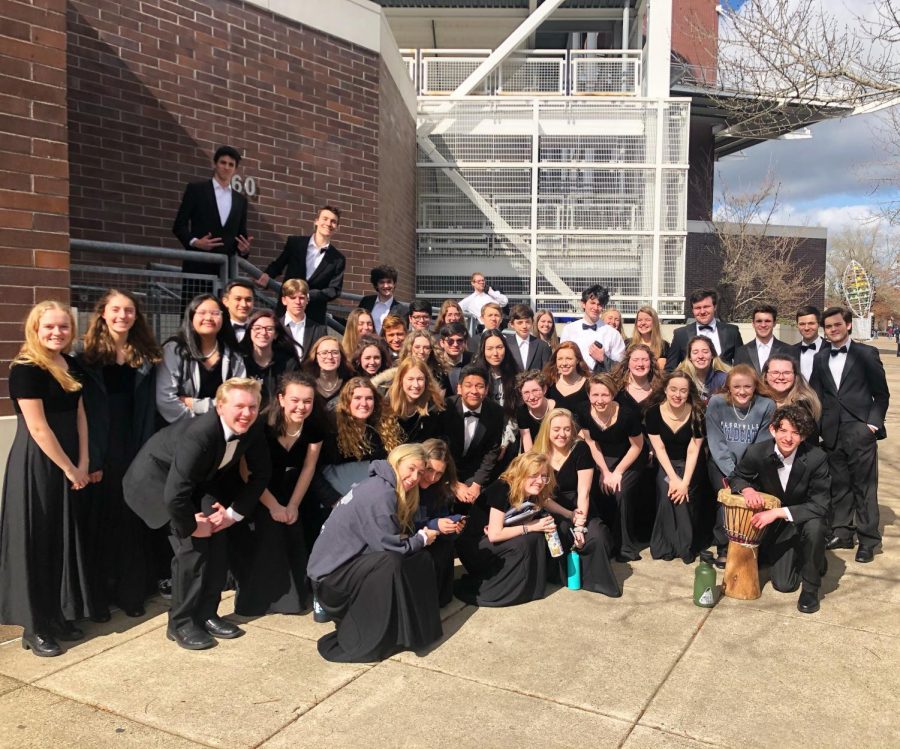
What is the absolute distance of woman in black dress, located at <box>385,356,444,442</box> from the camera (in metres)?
4.92

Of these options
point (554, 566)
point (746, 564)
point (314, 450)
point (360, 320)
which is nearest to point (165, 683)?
point (314, 450)

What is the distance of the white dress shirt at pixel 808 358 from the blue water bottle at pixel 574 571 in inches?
104

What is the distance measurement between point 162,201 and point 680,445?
19.2 ft

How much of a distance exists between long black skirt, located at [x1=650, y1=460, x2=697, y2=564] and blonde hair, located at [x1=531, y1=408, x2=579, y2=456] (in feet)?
3.05

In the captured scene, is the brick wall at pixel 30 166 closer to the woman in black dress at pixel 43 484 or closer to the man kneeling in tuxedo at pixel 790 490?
the woman in black dress at pixel 43 484

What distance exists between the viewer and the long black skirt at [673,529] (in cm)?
558

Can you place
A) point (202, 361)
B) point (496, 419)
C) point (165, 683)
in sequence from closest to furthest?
point (165, 683) → point (202, 361) → point (496, 419)

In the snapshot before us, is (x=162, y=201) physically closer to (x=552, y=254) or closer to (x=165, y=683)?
(x=165, y=683)

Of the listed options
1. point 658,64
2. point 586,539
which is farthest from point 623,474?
A: point 658,64

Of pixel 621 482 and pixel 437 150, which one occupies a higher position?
pixel 437 150

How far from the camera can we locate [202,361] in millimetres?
4500

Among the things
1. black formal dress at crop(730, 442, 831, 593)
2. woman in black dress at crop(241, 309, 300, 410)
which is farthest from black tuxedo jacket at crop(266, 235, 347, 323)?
black formal dress at crop(730, 442, 831, 593)

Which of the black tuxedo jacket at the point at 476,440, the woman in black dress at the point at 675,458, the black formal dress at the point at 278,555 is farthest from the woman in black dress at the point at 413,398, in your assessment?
the woman in black dress at the point at 675,458

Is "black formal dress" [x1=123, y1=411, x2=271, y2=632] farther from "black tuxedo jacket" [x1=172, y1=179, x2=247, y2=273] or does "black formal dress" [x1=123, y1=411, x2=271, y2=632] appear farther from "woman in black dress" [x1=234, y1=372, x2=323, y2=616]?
"black tuxedo jacket" [x1=172, y1=179, x2=247, y2=273]
